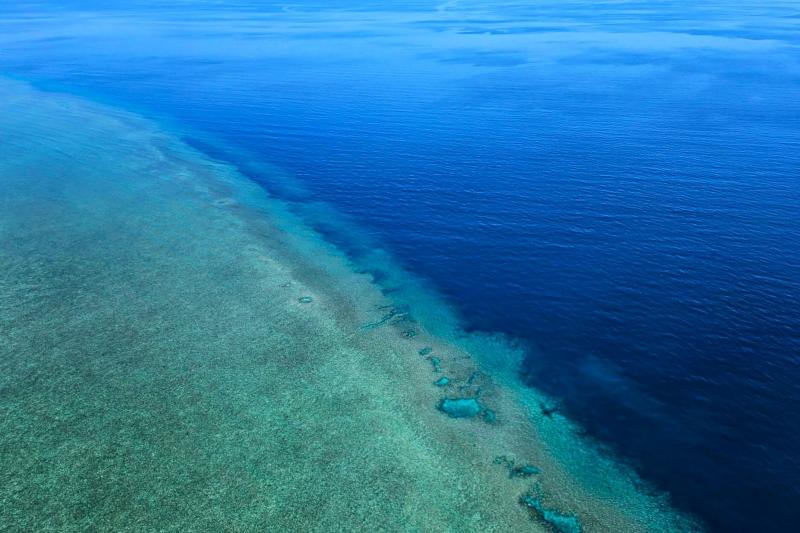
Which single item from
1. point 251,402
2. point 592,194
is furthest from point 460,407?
point 592,194

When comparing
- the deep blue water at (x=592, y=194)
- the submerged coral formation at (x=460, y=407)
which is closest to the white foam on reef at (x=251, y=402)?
the submerged coral formation at (x=460, y=407)

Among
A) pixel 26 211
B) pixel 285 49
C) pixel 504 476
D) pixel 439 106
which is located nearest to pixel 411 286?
pixel 504 476

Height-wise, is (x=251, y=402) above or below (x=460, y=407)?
below

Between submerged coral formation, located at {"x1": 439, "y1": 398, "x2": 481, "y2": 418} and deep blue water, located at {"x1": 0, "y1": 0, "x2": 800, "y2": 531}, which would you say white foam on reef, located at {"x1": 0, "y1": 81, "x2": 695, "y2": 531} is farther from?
deep blue water, located at {"x1": 0, "y1": 0, "x2": 800, "y2": 531}

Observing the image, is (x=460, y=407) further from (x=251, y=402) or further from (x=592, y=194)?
(x=592, y=194)

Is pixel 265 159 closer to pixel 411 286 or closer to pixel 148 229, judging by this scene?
pixel 148 229
